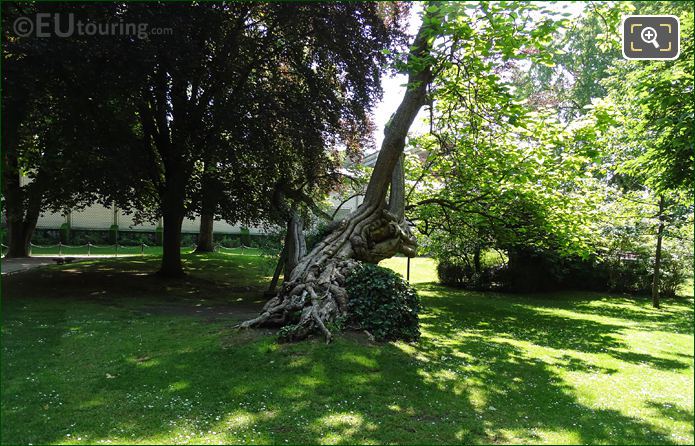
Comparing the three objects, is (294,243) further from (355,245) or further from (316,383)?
(316,383)

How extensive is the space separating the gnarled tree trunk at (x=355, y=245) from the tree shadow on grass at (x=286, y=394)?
68 centimetres

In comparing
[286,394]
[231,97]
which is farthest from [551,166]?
[286,394]

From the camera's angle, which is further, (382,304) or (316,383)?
(382,304)

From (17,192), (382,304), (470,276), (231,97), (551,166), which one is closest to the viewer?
(382,304)

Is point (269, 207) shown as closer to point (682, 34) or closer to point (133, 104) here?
point (133, 104)

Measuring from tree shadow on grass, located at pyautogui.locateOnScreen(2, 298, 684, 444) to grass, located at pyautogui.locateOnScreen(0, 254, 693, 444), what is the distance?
24mm

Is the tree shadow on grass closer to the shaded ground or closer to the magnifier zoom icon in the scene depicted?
the magnifier zoom icon

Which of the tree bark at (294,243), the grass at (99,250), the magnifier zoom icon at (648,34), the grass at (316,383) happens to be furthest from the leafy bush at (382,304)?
the grass at (99,250)

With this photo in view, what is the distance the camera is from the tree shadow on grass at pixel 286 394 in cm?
443

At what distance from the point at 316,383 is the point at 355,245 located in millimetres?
4342

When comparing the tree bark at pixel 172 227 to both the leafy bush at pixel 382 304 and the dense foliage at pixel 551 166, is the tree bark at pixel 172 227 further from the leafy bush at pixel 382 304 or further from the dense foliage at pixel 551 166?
the leafy bush at pixel 382 304

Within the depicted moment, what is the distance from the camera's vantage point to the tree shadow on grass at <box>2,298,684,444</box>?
14.5ft

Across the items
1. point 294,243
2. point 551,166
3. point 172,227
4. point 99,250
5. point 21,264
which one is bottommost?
point 21,264

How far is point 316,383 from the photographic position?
5.67 metres
